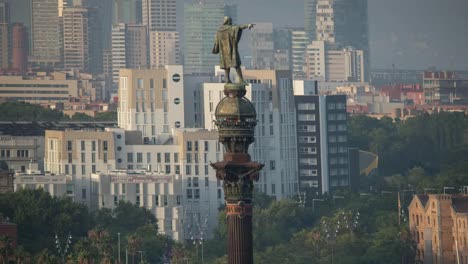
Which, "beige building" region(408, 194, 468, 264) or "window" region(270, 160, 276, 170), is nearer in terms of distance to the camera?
"beige building" region(408, 194, 468, 264)

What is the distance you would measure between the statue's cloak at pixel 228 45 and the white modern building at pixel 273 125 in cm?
10988

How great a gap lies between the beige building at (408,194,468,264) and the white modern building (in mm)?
22459

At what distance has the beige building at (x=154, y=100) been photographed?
168375 mm

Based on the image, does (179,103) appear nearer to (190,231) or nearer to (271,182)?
(271,182)

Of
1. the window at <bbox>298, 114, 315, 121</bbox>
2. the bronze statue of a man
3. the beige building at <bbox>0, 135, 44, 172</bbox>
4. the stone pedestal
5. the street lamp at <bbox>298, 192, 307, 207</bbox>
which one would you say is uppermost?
the window at <bbox>298, 114, 315, 121</bbox>

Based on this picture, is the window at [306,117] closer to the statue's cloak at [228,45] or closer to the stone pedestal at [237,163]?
the statue's cloak at [228,45]

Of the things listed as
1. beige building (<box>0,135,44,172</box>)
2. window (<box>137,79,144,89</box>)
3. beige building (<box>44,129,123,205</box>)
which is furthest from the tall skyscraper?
beige building (<box>44,129,123,205</box>)

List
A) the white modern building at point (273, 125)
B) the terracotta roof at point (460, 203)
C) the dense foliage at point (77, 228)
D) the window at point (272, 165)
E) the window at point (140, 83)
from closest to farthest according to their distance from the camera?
1. the dense foliage at point (77, 228)
2. the terracotta roof at point (460, 203)
3. the white modern building at point (273, 125)
4. the window at point (140, 83)
5. the window at point (272, 165)

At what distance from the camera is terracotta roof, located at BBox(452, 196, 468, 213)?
469ft

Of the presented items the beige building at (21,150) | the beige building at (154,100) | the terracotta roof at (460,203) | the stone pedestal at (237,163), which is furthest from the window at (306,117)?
the stone pedestal at (237,163)

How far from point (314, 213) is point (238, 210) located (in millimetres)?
99530

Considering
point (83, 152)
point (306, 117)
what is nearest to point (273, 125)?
point (306, 117)

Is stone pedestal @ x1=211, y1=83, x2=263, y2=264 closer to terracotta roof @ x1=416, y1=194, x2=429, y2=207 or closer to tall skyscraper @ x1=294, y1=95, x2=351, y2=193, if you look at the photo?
terracotta roof @ x1=416, y1=194, x2=429, y2=207

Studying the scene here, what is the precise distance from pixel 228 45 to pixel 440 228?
289 feet
